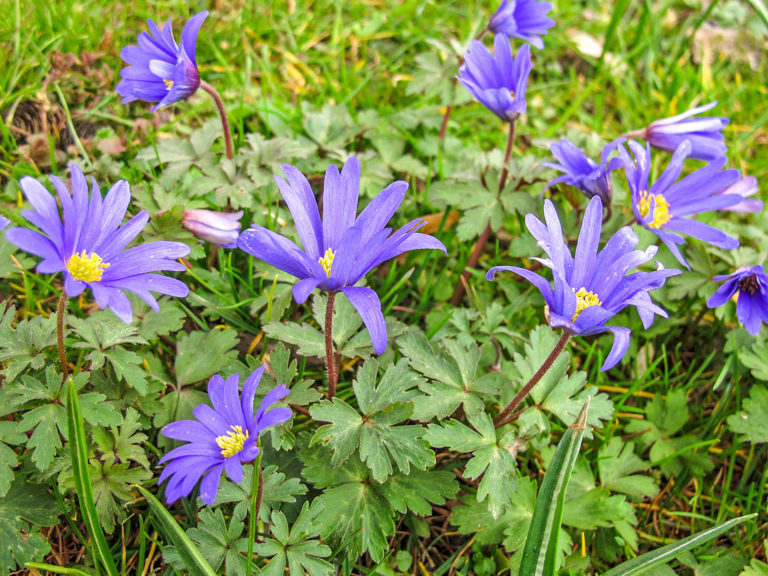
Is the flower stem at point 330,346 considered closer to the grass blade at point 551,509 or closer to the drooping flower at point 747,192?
the grass blade at point 551,509

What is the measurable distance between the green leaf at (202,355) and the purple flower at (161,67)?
36.5 inches

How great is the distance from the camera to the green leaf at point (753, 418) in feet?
8.95

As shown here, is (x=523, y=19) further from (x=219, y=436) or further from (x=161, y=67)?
(x=219, y=436)

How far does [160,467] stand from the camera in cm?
246

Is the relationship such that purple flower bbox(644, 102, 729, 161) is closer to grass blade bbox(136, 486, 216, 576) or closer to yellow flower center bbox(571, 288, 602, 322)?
yellow flower center bbox(571, 288, 602, 322)

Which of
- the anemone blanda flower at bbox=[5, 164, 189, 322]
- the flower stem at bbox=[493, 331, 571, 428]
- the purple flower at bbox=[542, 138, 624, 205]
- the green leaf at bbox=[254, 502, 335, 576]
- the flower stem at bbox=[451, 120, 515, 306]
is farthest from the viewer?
the flower stem at bbox=[451, 120, 515, 306]

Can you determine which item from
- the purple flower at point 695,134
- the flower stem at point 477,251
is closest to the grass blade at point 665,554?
the flower stem at point 477,251

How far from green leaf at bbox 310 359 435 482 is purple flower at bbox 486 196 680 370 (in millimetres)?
560

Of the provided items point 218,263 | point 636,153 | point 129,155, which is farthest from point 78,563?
point 636,153

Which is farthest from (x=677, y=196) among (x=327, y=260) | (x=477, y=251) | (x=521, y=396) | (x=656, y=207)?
(x=327, y=260)

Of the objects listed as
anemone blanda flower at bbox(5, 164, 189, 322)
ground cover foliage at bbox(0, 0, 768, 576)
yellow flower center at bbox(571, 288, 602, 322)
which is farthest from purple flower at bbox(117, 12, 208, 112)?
yellow flower center at bbox(571, 288, 602, 322)

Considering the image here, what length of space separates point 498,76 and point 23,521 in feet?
8.50

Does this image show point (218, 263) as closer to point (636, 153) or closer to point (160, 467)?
point (160, 467)

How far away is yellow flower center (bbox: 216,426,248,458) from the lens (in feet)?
6.73
